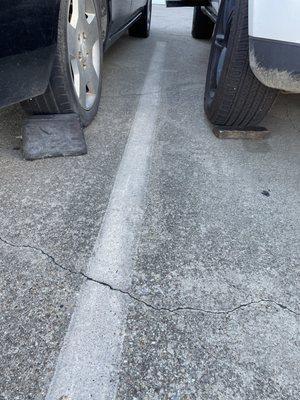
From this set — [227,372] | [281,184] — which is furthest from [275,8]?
[227,372]

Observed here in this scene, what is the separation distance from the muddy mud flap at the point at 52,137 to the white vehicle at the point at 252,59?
3.03 ft

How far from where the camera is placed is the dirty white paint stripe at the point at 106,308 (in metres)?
1.10

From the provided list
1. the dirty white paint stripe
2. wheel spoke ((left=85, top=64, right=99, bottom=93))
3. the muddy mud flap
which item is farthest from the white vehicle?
the muddy mud flap

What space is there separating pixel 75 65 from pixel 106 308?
1533mm

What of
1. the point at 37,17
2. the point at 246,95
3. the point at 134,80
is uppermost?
the point at 37,17

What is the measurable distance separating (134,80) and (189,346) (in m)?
2.87

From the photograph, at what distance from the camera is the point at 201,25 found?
5.31 metres

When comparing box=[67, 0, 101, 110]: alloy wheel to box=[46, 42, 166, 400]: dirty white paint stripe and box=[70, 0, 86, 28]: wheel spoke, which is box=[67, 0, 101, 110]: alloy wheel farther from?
box=[46, 42, 166, 400]: dirty white paint stripe

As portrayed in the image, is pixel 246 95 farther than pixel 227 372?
Yes

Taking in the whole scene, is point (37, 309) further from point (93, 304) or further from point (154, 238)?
point (154, 238)

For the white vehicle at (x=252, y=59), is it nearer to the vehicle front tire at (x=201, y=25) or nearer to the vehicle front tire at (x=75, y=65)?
the vehicle front tire at (x=75, y=65)

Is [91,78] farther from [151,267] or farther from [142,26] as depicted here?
[142,26]

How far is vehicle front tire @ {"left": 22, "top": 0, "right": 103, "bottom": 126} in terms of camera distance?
6.61 ft

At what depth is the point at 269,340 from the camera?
124cm
